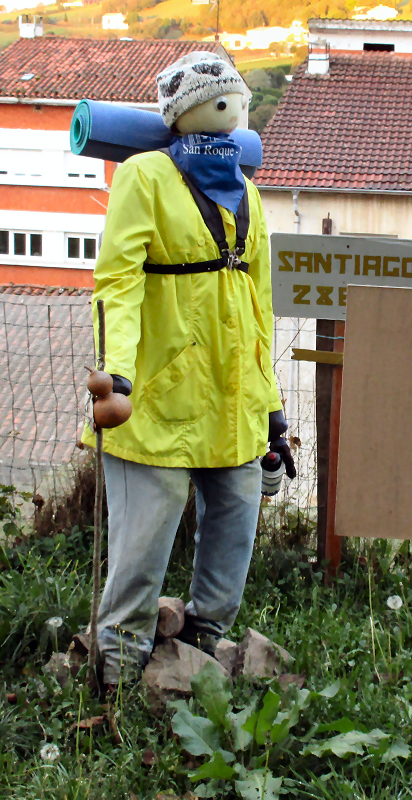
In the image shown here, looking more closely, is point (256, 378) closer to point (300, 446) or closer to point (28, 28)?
point (300, 446)

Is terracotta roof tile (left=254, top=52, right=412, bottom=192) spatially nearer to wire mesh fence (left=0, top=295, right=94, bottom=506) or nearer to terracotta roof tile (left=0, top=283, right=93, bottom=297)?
wire mesh fence (left=0, top=295, right=94, bottom=506)

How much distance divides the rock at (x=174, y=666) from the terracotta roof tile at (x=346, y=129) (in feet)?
59.6

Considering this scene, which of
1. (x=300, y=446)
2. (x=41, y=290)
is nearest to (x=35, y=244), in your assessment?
(x=41, y=290)

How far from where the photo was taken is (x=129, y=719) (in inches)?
89.1

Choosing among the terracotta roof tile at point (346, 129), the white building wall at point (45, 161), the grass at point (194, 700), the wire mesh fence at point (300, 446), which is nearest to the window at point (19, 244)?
the white building wall at point (45, 161)

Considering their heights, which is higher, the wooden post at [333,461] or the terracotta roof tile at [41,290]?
the terracotta roof tile at [41,290]

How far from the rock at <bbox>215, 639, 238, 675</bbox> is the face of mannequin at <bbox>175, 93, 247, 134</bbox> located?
1492 mm

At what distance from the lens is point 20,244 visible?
36.7 m

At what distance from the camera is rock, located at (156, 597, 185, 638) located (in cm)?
249

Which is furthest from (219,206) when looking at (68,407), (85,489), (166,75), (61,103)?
(61,103)

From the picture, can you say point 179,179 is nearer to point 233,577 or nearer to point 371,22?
point 233,577

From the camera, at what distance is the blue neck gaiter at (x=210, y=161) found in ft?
7.39

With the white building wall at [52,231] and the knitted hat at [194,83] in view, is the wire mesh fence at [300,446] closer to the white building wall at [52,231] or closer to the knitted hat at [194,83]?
the knitted hat at [194,83]

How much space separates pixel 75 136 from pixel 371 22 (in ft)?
87.9
